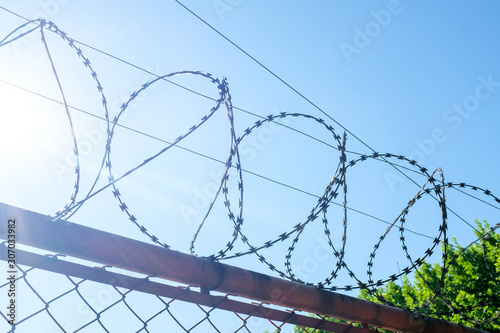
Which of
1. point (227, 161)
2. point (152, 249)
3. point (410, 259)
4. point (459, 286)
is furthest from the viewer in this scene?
point (459, 286)

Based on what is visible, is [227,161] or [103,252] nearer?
[103,252]

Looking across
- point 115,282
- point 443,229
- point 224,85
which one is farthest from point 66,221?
point 443,229

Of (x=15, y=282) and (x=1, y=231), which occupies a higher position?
(x=1, y=231)

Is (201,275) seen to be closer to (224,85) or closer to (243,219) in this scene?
(243,219)

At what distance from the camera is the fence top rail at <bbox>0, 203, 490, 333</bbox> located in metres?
1.92

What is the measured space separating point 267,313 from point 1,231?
135 cm

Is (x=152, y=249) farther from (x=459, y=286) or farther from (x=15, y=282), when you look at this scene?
(x=459, y=286)

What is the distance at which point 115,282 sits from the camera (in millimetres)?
2066

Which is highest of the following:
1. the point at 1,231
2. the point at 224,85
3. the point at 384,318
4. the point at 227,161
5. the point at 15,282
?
the point at 224,85

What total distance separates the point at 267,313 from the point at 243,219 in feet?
1.94

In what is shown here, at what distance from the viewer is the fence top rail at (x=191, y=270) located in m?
1.92

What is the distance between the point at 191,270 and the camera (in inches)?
89.6

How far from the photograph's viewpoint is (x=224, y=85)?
3000 mm

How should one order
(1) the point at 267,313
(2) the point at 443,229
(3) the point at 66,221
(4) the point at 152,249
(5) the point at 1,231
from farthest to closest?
1. (2) the point at 443,229
2. (1) the point at 267,313
3. (4) the point at 152,249
4. (3) the point at 66,221
5. (5) the point at 1,231
